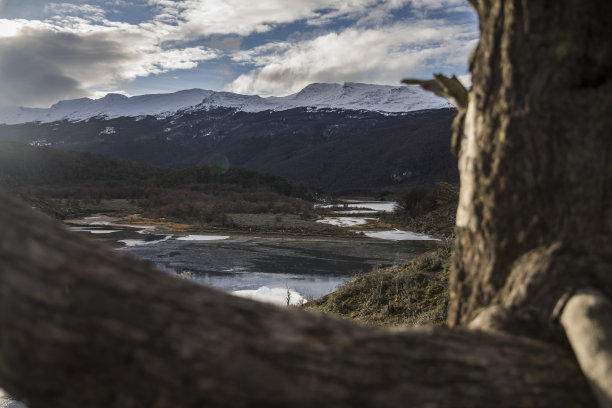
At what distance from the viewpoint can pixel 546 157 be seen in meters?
1.77

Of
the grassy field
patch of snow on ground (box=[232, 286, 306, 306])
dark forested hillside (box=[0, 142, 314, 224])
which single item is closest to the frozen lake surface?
patch of snow on ground (box=[232, 286, 306, 306])

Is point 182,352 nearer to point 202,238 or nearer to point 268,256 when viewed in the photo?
point 268,256

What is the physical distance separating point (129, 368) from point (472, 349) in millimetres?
1147

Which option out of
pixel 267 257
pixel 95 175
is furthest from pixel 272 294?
pixel 95 175

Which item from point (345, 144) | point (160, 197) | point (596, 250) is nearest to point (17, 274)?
point (596, 250)

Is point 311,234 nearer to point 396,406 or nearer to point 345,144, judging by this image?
point 396,406

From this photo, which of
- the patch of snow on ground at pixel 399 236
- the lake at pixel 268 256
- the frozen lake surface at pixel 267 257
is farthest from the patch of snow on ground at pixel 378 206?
the frozen lake surface at pixel 267 257

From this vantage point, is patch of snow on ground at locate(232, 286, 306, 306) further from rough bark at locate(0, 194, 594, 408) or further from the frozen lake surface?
rough bark at locate(0, 194, 594, 408)

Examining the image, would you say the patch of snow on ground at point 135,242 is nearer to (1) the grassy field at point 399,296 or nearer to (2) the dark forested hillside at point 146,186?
(2) the dark forested hillside at point 146,186

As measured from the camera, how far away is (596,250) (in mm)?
1724

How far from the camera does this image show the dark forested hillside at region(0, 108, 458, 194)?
8838 cm

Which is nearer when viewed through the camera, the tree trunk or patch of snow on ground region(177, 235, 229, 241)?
the tree trunk

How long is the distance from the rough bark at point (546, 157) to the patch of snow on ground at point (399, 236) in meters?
21.0

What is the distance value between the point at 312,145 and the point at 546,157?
15452 centimetres
